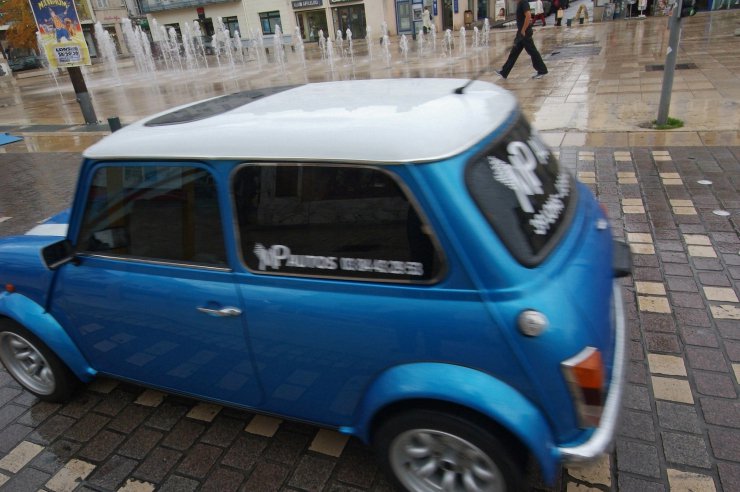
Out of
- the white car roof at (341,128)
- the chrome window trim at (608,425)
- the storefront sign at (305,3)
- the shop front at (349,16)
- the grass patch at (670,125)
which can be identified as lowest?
the grass patch at (670,125)

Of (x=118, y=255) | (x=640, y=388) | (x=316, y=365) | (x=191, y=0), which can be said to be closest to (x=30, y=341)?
(x=118, y=255)

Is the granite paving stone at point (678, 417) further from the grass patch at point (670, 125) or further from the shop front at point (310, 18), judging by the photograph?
the shop front at point (310, 18)

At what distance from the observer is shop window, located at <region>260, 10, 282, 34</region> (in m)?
42.6

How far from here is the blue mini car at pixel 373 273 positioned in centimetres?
186

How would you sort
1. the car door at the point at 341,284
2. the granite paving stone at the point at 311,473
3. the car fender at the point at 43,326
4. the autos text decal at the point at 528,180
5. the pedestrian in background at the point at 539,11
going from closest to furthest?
the car door at the point at 341,284, the autos text decal at the point at 528,180, the granite paving stone at the point at 311,473, the car fender at the point at 43,326, the pedestrian in background at the point at 539,11

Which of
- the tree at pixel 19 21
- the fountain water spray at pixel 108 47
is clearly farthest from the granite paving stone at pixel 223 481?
the tree at pixel 19 21

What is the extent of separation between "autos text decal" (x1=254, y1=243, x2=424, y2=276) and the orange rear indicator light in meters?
0.64

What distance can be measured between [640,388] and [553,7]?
2884 centimetres

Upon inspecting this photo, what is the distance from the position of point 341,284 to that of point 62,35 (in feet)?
43.0

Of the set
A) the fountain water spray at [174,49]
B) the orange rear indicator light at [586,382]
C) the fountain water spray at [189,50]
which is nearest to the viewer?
the orange rear indicator light at [586,382]

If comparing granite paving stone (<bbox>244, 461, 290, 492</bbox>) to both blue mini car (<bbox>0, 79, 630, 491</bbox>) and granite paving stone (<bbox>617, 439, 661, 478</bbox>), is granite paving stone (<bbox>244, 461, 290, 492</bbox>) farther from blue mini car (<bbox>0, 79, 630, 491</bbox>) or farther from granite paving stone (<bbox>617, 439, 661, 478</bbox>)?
granite paving stone (<bbox>617, 439, 661, 478</bbox>)

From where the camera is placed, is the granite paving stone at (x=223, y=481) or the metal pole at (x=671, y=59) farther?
the metal pole at (x=671, y=59)

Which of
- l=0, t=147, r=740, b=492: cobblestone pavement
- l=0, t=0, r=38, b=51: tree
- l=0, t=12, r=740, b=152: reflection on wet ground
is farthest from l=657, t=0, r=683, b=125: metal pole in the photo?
l=0, t=0, r=38, b=51: tree

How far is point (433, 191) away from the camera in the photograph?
1.85 m
